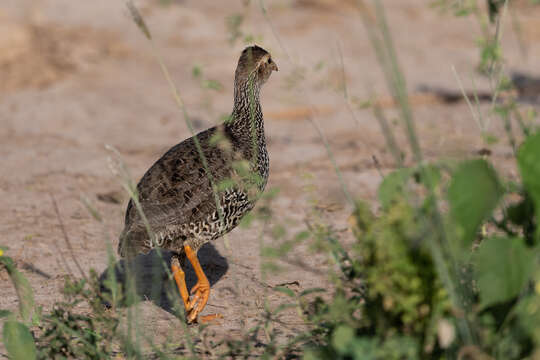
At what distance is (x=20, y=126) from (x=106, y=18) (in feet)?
13.1

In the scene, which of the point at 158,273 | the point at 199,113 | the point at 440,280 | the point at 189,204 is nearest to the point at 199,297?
the point at 158,273

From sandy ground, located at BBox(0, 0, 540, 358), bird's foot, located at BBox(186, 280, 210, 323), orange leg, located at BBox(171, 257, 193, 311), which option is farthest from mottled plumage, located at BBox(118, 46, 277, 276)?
sandy ground, located at BBox(0, 0, 540, 358)

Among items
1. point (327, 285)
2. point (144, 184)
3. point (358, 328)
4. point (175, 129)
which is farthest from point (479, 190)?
point (175, 129)

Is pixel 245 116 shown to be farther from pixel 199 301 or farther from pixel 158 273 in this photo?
pixel 199 301

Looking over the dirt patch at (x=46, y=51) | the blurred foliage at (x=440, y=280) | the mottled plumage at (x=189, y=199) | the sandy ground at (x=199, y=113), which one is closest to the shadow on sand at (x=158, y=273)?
the sandy ground at (x=199, y=113)

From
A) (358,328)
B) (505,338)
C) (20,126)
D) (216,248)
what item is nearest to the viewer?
(505,338)

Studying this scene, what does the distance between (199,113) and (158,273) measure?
15.4 feet

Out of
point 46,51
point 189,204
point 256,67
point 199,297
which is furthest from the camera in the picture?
point 46,51

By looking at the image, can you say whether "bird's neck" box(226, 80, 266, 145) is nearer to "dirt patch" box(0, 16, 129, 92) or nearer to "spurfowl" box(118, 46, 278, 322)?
"spurfowl" box(118, 46, 278, 322)

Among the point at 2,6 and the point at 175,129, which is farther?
the point at 2,6

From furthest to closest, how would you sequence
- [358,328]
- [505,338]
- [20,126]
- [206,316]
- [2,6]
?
[2,6]
[20,126]
[206,316]
[358,328]
[505,338]

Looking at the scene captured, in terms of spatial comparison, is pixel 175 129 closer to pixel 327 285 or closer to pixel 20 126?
pixel 20 126

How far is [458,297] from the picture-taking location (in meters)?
2.73

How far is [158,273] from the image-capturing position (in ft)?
16.4
